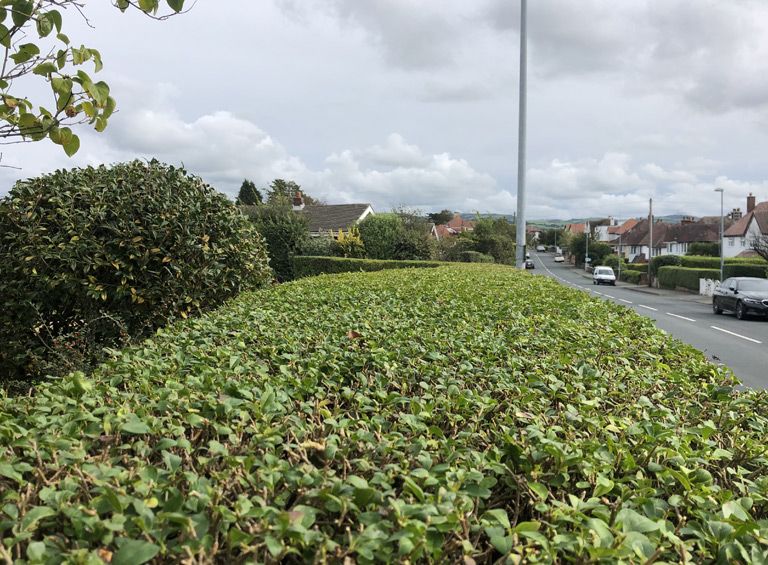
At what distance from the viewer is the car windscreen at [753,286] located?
23.8m

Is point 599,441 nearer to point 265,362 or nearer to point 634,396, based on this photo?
point 634,396

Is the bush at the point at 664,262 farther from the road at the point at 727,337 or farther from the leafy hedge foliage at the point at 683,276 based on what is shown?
the road at the point at 727,337

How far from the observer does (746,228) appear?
74.4 metres

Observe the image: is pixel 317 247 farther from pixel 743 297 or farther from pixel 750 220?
pixel 750 220

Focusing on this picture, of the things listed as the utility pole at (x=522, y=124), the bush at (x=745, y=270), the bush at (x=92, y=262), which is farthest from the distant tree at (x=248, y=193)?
the bush at (x=92, y=262)

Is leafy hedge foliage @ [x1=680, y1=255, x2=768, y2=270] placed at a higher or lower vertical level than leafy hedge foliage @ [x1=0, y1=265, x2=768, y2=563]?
lower

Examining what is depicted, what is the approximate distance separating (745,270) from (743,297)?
20598 millimetres

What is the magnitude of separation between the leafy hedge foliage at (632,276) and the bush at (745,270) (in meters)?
16.8

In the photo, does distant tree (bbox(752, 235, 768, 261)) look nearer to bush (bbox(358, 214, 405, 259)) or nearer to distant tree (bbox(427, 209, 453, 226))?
bush (bbox(358, 214, 405, 259))

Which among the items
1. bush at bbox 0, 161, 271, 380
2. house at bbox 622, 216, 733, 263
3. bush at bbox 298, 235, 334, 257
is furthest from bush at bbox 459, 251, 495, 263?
house at bbox 622, 216, 733, 263

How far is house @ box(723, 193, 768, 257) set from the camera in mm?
73000

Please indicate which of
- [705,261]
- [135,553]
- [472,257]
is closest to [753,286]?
[472,257]

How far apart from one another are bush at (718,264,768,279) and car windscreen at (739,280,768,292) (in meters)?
17.5

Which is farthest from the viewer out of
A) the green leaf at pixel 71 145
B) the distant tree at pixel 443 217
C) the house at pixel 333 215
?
the distant tree at pixel 443 217
